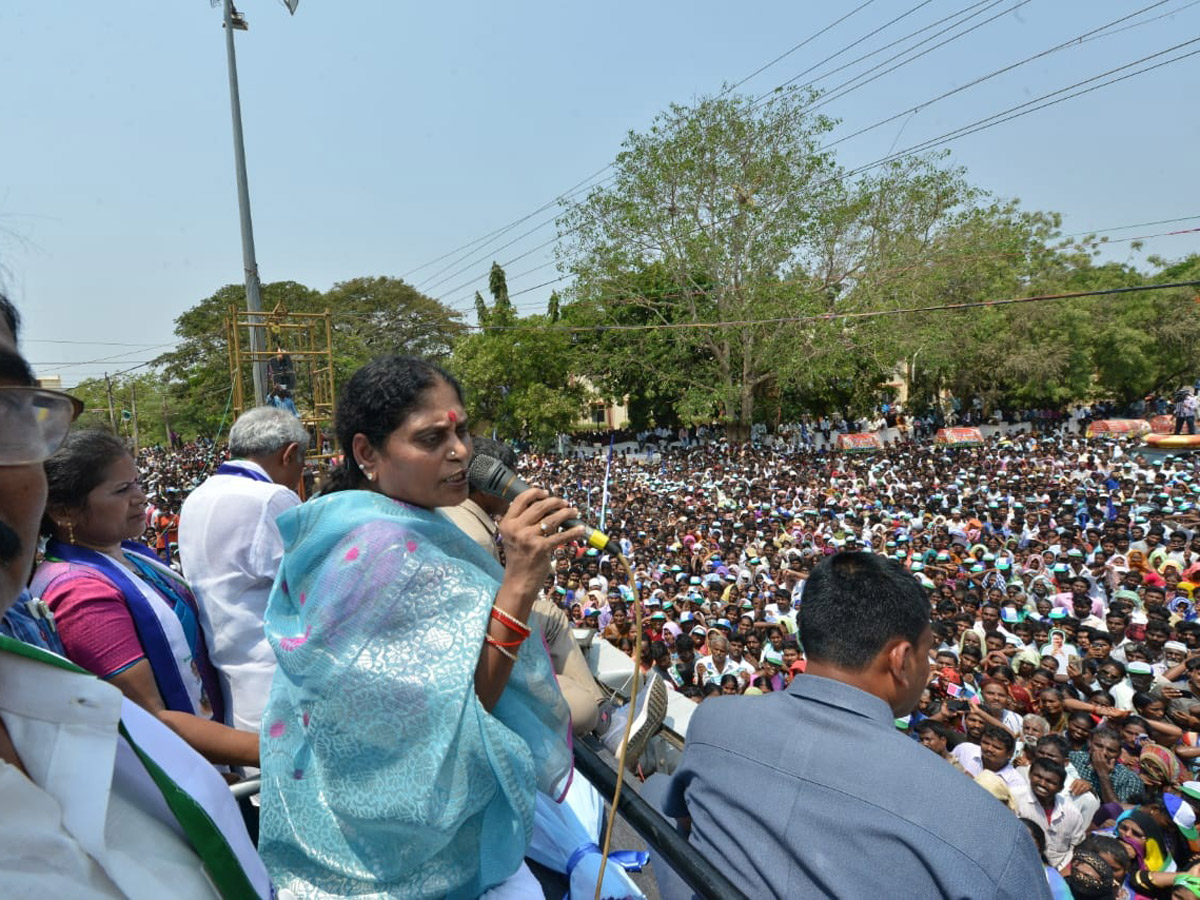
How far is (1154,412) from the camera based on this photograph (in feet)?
114

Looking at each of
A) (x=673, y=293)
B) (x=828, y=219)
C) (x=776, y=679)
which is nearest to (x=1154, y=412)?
(x=828, y=219)

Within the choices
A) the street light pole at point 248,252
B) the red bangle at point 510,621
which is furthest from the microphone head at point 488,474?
the street light pole at point 248,252

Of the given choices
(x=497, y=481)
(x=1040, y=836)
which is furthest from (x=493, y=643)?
(x=1040, y=836)

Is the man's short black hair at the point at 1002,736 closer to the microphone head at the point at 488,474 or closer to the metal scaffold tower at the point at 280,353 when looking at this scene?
the microphone head at the point at 488,474

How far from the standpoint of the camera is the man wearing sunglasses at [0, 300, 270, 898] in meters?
0.65

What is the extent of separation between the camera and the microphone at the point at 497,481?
1.48 metres

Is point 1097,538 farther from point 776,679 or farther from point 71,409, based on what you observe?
point 71,409

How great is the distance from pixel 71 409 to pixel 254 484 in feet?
4.78

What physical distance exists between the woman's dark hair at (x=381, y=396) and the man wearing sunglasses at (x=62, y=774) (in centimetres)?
73

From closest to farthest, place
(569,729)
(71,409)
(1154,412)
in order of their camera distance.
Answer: (71,409) → (569,729) → (1154,412)

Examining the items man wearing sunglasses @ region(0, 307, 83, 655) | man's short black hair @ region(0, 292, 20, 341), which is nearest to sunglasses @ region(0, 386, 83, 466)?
man wearing sunglasses @ region(0, 307, 83, 655)

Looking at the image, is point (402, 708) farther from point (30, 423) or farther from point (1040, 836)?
point (1040, 836)

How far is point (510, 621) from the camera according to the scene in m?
1.27

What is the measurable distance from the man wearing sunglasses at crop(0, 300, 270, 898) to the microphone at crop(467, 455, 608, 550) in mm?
747
